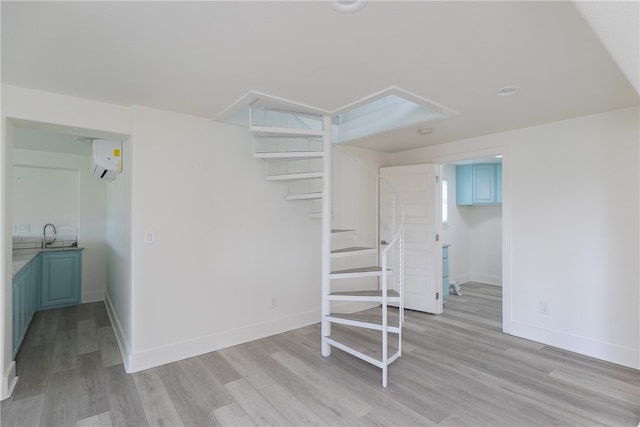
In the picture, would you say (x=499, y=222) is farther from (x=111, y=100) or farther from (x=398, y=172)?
(x=111, y=100)

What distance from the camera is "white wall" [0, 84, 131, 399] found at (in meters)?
2.33

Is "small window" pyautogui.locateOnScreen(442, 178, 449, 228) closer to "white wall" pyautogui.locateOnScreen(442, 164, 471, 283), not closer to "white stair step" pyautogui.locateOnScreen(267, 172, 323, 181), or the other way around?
"white wall" pyautogui.locateOnScreen(442, 164, 471, 283)

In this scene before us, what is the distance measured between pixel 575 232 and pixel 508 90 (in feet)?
5.60

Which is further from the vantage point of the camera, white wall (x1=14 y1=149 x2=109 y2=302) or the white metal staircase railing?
white wall (x1=14 y1=149 x2=109 y2=302)

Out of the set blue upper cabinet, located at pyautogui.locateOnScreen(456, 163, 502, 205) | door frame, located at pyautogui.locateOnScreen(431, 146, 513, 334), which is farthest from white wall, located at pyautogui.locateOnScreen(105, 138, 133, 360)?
blue upper cabinet, located at pyautogui.locateOnScreen(456, 163, 502, 205)

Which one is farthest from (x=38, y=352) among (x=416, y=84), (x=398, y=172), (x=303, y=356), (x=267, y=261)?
(x=398, y=172)

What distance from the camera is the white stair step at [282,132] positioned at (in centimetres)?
292

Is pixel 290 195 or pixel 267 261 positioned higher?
pixel 290 195

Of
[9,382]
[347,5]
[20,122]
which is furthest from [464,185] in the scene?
[9,382]

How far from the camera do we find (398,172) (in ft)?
15.0

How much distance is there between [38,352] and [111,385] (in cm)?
125

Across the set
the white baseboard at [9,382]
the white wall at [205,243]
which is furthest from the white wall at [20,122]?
the white wall at [205,243]

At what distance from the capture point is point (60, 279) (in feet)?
15.5

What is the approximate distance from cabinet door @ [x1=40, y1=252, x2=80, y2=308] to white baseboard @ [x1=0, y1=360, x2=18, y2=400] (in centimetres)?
259
